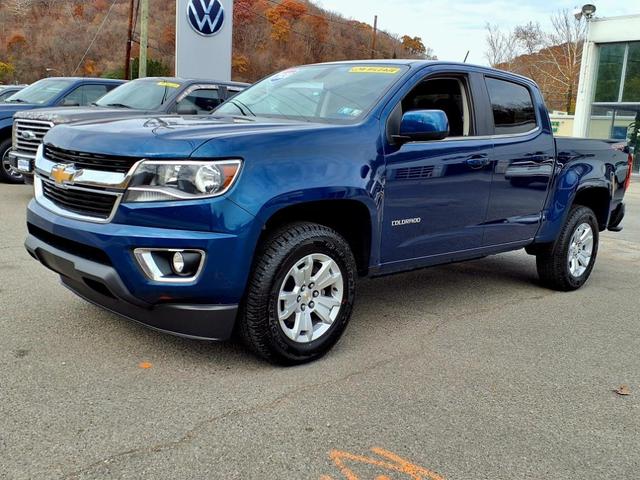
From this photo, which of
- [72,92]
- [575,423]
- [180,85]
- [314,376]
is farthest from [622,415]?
[72,92]

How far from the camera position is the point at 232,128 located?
12.1 feet

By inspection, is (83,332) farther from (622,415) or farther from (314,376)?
(622,415)

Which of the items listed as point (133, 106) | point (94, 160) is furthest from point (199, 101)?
point (94, 160)

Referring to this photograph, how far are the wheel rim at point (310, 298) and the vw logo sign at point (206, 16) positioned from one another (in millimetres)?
13357

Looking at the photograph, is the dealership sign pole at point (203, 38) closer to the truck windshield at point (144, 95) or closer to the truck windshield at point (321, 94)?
the truck windshield at point (144, 95)

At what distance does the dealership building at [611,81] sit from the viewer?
23844mm

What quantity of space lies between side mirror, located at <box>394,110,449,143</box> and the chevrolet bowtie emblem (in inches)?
77.7

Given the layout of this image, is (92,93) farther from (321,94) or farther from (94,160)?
(94,160)

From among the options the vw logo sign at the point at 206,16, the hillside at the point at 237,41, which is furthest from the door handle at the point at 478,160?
the hillside at the point at 237,41

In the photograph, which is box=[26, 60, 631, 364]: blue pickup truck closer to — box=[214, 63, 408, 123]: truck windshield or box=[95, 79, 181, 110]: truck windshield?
box=[214, 63, 408, 123]: truck windshield

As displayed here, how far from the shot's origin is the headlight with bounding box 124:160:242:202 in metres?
3.29

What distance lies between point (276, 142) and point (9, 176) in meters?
8.99

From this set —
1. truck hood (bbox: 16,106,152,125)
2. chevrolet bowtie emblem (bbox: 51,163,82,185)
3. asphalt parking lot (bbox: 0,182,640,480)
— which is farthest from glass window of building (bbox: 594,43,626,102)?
chevrolet bowtie emblem (bbox: 51,163,82,185)

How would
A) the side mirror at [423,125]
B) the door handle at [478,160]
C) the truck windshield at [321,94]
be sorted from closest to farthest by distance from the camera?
1. the side mirror at [423,125]
2. the truck windshield at [321,94]
3. the door handle at [478,160]
